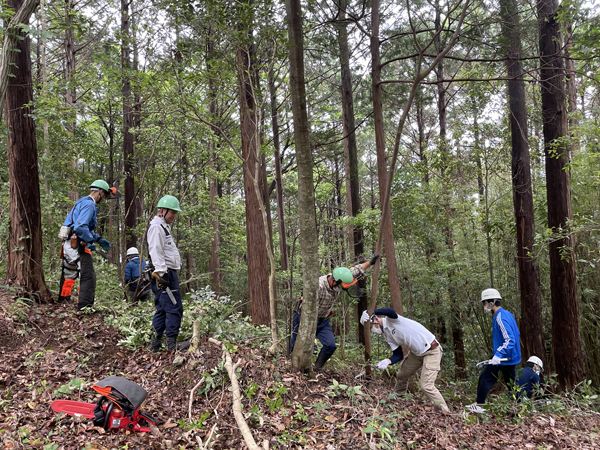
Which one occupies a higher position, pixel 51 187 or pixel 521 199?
pixel 51 187

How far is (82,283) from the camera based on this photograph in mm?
5633

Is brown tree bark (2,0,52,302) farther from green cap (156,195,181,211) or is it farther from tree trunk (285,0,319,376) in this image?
tree trunk (285,0,319,376)

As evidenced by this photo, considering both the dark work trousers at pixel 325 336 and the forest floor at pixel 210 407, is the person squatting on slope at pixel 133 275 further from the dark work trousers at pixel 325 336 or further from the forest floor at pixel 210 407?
the dark work trousers at pixel 325 336

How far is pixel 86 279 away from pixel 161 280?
1895 millimetres

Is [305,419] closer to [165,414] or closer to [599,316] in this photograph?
[165,414]

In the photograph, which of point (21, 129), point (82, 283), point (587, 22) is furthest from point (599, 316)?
point (21, 129)

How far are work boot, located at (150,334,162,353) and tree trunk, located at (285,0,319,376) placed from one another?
2069 millimetres

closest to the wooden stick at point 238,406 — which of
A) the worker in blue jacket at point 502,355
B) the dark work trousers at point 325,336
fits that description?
the dark work trousers at point 325,336

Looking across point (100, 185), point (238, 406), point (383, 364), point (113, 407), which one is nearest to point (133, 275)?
point (100, 185)

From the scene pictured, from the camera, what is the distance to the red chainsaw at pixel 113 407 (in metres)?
3.10

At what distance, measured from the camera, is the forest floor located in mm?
3186

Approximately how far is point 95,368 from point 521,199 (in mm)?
9287

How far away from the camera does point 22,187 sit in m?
5.74

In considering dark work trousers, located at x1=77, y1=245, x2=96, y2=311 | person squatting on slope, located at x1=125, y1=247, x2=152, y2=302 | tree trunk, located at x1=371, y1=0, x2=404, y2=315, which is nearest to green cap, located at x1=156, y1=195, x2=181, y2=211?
dark work trousers, located at x1=77, y1=245, x2=96, y2=311
